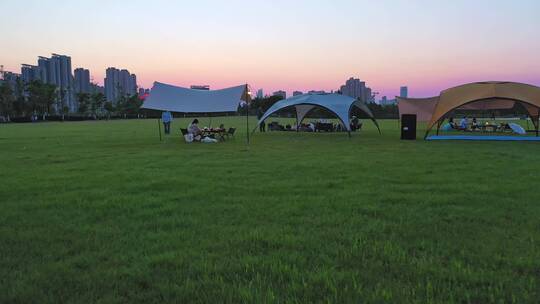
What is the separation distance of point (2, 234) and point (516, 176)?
8.82 m

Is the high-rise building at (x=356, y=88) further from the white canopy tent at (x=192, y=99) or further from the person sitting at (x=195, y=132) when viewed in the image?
the person sitting at (x=195, y=132)

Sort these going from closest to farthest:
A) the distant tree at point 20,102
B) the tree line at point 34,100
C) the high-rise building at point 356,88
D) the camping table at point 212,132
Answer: the camping table at point 212,132
the tree line at point 34,100
the distant tree at point 20,102
the high-rise building at point 356,88

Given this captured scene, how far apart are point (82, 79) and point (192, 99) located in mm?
132611

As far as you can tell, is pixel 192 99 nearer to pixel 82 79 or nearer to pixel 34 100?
pixel 34 100

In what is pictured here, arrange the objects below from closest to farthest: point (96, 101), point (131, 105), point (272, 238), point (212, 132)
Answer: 1. point (272, 238)
2. point (212, 132)
3. point (96, 101)
4. point (131, 105)

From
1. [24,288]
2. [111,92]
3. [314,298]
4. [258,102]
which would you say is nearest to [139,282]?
[24,288]

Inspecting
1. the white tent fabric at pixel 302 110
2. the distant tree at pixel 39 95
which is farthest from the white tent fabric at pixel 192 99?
the distant tree at pixel 39 95

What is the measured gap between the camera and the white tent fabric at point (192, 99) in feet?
62.5

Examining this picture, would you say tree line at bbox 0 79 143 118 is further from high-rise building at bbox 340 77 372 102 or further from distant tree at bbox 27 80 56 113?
high-rise building at bbox 340 77 372 102

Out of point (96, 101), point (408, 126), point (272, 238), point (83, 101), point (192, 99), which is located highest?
point (96, 101)

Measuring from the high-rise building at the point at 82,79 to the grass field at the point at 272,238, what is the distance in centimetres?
14086

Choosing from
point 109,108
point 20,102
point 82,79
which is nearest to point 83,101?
point 109,108

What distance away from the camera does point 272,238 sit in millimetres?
4398

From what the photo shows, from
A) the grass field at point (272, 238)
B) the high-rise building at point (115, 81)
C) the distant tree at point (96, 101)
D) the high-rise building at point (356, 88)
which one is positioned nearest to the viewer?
the grass field at point (272, 238)
